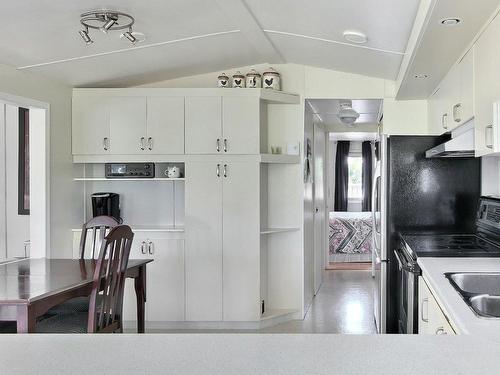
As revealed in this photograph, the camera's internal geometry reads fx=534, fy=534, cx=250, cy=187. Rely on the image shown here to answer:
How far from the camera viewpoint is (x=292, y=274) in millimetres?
5078

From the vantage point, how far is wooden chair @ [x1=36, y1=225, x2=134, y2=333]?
2.87 metres

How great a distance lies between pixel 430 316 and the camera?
232 cm

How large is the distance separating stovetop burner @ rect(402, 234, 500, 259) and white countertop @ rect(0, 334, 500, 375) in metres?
1.73

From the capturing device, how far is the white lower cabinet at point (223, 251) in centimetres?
464

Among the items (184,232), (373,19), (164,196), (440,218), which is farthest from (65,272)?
(440,218)

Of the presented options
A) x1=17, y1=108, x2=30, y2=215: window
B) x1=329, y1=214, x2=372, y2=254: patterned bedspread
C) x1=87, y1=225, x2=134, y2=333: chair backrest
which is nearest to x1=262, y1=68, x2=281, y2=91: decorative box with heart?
x1=17, y1=108, x2=30, y2=215: window

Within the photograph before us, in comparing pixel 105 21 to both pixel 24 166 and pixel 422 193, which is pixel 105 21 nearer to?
pixel 24 166

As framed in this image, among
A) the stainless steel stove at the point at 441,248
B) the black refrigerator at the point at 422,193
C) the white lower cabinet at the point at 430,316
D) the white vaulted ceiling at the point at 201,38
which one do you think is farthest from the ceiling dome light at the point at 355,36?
the white lower cabinet at the point at 430,316

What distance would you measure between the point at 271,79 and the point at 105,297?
266cm

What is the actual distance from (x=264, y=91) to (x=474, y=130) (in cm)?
223

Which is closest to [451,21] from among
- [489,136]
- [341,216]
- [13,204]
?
[489,136]

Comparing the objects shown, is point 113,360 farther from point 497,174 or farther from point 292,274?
point 292,274

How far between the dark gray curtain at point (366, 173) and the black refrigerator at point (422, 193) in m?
7.05

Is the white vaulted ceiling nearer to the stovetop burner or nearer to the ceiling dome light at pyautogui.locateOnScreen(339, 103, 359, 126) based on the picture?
the ceiling dome light at pyautogui.locateOnScreen(339, 103, 359, 126)
